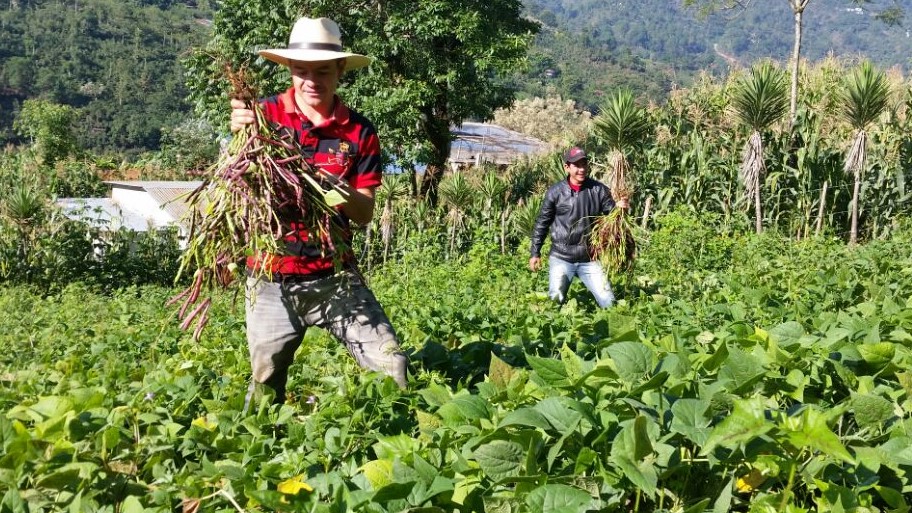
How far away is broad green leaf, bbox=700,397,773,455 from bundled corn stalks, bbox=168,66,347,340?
6.11 ft

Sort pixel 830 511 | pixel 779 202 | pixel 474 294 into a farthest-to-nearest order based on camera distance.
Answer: pixel 779 202 → pixel 474 294 → pixel 830 511

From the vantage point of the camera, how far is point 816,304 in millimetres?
5105

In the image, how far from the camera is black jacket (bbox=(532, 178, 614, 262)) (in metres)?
7.29

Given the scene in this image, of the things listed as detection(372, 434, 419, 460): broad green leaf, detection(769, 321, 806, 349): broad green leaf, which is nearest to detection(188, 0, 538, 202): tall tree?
detection(769, 321, 806, 349): broad green leaf

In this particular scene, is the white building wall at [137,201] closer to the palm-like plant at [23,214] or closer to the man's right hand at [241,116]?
the palm-like plant at [23,214]

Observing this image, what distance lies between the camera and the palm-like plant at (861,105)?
1198 cm

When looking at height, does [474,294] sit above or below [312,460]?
below

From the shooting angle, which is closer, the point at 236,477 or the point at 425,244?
the point at 236,477

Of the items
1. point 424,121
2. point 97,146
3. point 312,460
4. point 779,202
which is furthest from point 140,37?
point 312,460

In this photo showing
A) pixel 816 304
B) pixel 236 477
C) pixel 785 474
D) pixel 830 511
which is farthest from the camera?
pixel 816 304

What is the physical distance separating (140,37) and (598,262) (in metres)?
117

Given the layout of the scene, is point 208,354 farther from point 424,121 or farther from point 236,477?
point 424,121

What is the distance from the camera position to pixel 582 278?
24.0 ft

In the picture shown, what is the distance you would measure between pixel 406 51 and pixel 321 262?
47.5 ft
